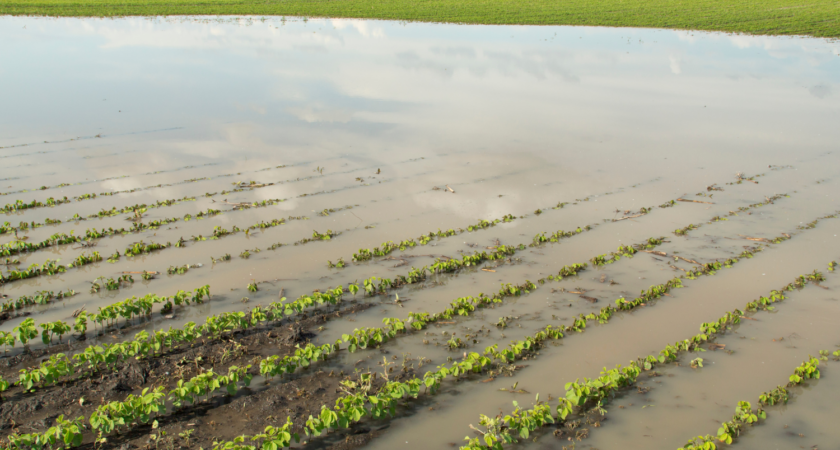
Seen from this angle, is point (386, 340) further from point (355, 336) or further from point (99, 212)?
point (99, 212)

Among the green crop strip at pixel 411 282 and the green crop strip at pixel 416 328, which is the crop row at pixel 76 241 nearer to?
the green crop strip at pixel 411 282

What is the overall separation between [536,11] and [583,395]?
41.7 meters

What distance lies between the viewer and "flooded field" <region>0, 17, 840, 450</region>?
5.67m

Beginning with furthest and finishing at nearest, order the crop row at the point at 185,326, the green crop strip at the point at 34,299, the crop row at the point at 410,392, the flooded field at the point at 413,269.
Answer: the green crop strip at the point at 34,299 → the crop row at the point at 185,326 → the flooded field at the point at 413,269 → the crop row at the point at 410,392

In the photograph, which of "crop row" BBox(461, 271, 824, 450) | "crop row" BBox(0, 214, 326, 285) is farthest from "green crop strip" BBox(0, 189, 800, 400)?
"crop row" BBox(0, 214, 326, 285)

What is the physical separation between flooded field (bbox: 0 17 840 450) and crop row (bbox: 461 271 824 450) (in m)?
0.03

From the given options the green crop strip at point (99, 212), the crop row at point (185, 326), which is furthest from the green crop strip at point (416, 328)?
the green crop strip at point (99, 212)

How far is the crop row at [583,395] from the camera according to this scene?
5.27m

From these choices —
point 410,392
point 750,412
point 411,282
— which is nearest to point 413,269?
point 411,282

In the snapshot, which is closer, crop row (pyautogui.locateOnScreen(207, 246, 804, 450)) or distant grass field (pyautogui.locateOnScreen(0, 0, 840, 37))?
crop row (pyautogui.locateOnScreen(207, 246, 804, 450))

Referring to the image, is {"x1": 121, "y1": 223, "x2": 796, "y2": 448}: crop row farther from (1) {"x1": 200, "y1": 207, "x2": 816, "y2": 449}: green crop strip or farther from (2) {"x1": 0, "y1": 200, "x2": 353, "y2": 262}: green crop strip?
(2) {"x1": 0, "y1": 200, "x2": 353, "y2": 262}: green crop strip

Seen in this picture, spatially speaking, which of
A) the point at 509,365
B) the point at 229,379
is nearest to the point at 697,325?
the point at 509,365

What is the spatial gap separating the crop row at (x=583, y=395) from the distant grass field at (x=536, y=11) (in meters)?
34.1

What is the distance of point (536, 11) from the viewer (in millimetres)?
42875
